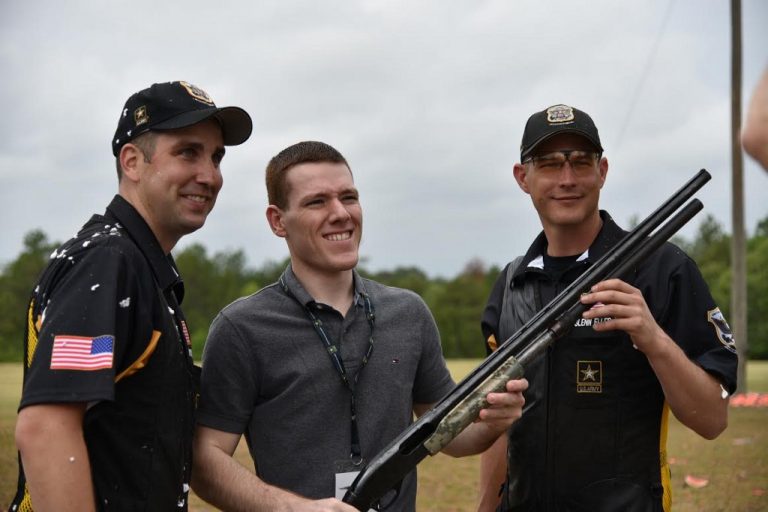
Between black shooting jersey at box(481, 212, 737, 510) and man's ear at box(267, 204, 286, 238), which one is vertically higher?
man's ear at box(267, 204, 286, 238)

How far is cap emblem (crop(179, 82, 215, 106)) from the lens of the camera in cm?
339

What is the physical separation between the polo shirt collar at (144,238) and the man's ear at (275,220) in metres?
0.74

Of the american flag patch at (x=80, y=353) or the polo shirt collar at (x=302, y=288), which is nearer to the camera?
the american flag patch at (x=80, y=353)

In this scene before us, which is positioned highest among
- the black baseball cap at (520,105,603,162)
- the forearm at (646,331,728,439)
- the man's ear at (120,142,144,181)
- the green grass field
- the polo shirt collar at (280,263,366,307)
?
the black baseball cap at (520,105,603,162)

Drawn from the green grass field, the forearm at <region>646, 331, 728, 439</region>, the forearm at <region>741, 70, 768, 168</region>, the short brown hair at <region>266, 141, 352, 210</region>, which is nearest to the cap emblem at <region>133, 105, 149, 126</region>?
the short brown hair at <region>266, 141, 352, 210</region>

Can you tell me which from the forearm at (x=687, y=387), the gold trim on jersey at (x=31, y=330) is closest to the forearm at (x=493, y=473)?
the forearm at (x=687, y=387)

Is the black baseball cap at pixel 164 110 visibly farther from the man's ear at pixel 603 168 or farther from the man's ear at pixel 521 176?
the man's ear at pixel 603 168

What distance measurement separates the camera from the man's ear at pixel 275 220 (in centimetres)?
387

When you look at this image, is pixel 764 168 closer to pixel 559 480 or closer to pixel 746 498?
pixel 559 480

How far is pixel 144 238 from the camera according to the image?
315 cm

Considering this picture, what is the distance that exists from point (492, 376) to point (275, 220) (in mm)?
1309

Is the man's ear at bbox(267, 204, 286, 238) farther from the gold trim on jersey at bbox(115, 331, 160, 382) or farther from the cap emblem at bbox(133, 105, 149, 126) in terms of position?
the gold trim on jersey at bbox(115, 331, 160, 382)

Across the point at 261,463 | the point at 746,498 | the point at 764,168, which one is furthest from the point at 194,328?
the point at 764,168

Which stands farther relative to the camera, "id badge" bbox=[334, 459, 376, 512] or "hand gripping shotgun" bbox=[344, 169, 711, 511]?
"id badge" bbox=[334, 459, 376, 512]
